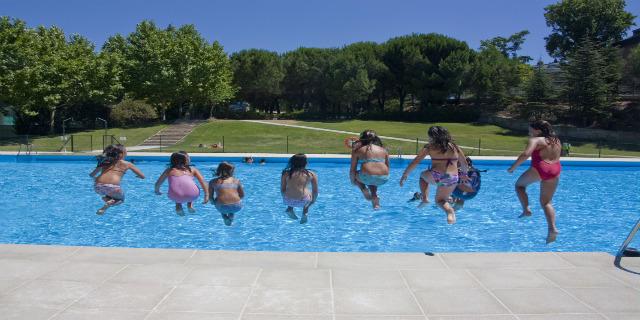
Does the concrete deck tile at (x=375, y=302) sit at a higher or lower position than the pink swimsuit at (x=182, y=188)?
lower

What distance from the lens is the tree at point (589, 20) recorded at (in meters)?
70.3

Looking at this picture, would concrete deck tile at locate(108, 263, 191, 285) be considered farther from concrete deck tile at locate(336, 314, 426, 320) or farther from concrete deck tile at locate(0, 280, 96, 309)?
concrete deck tile at locate(336, 314, 426, 320)

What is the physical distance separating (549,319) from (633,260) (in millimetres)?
3647

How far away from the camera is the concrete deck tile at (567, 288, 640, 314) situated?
596 cm

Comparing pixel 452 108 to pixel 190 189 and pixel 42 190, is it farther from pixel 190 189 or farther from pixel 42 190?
pixel 190 189

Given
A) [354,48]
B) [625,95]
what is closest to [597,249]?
[625,95]

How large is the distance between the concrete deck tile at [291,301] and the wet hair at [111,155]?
3534mm

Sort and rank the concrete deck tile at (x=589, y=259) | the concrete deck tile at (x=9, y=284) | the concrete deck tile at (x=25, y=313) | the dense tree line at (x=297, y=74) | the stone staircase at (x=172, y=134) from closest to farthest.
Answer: the concrete deck tile at (x=25, y=313)
the concrete deck tile at (x=9, y=284)
the concrete deck tile at (x=589, y=259)
the stone staircase at (x=172, y=134)
the dense tree line at (x=297, y=74)

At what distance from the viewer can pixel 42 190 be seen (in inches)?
762

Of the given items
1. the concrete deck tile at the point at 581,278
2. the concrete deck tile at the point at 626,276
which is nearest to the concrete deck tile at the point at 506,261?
the concrete deck tile at the point at 581,278

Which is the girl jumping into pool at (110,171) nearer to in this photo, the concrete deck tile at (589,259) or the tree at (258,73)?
the concrete deck tile at (589,259)

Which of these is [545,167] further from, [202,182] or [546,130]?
[202,182]

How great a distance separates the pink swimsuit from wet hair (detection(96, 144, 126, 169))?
1152 mm

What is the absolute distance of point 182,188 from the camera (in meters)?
7.70
